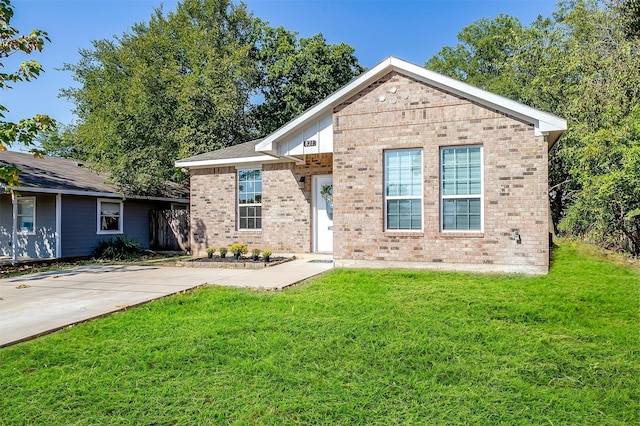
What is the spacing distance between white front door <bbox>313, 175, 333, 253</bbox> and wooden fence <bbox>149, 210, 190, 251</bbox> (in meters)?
6.65

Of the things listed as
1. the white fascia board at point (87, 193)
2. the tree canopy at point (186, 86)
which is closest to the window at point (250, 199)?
the tree canopy at point (186, 86)

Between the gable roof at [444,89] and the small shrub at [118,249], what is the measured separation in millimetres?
8904

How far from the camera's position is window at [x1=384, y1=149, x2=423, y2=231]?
366 inches

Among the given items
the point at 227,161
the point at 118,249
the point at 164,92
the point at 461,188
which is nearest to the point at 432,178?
the point at 461,188

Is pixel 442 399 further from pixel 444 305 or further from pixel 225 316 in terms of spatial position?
pixel 225 316

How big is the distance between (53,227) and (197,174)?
5758 mm

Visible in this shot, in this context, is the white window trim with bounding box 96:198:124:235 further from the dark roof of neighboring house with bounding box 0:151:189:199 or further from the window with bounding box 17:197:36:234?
the window with bounding box 17:197:36:234

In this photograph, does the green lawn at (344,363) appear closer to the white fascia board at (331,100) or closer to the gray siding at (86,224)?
the white fascia board at (331,100)

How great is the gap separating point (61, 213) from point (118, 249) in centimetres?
235

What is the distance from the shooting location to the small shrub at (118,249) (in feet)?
50.9

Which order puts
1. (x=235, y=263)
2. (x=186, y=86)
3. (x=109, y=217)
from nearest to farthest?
(x=235, y=263)
(x=109, y=217)
(x=186, y=86)

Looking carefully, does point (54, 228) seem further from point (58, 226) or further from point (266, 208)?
point (266, 208)

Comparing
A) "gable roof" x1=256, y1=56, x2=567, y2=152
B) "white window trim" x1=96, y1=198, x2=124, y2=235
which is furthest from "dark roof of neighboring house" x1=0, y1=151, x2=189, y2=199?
"gable roof" x1=256, y1=56, x2=567, y2=152

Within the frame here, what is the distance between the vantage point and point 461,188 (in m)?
8.98
